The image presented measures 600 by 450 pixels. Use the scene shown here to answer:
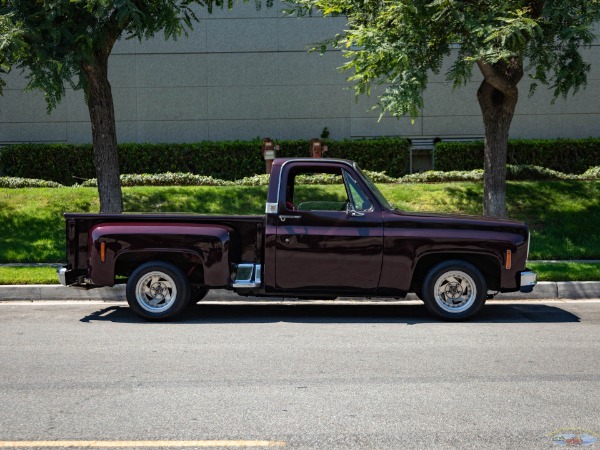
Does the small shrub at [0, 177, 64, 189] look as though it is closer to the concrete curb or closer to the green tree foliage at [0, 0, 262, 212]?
the green tree foliage at [0, 0, 262, 212]

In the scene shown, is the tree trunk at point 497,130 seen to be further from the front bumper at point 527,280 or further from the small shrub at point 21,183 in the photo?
the small shrub at point 21,183

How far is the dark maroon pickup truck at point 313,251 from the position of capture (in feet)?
30.6

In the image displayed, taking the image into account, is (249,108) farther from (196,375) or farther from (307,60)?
(196,375)

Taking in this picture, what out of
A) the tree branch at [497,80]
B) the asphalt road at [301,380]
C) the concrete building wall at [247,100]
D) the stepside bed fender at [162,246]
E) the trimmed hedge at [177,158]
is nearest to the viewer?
the asphalt road at [301,380]

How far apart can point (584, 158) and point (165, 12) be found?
1290cm

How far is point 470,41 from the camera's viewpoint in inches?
529

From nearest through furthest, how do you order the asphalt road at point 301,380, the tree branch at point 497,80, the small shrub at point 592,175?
the asphalt road at point 301,380, the tree branch at point 497,80, the small shrub at point 592,175

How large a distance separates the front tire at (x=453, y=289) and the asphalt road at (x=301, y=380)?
8.0 inches

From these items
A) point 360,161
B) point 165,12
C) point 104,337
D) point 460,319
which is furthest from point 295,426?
point 360,161

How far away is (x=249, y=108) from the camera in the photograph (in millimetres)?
22953

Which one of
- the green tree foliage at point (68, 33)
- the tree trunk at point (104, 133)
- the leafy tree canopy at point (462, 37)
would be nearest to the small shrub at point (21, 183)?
the tree trunk at point (104, 133)

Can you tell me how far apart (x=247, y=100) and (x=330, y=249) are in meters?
14.2

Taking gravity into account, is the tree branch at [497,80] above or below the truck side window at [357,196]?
above

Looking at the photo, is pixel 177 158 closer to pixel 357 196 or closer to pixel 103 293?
pixel 103 293
